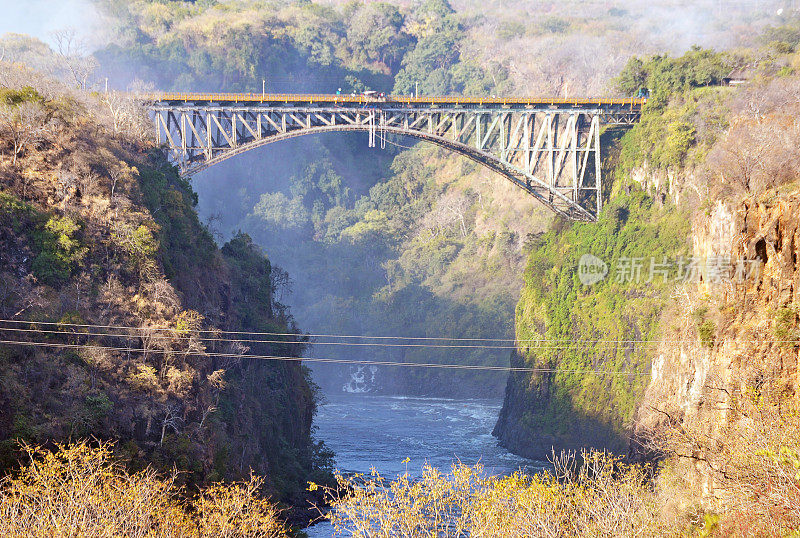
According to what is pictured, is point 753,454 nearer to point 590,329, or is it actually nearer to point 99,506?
point 99,506

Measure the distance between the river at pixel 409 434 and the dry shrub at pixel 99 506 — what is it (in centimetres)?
1376

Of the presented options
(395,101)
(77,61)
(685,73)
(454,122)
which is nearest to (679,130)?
(685,73)

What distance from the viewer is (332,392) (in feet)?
290

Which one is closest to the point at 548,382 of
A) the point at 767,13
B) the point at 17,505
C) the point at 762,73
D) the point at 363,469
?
the point at 363,469

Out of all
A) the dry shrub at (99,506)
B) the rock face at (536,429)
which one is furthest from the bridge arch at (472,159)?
the dry shrub at (99,506)

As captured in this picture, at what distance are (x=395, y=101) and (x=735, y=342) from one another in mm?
26996

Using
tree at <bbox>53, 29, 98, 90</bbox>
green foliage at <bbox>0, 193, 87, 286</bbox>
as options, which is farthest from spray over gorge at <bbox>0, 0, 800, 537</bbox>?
tree at <bbox>53, 29, 98, 90</bbox>

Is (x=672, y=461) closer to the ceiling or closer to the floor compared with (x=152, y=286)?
closer to the floor

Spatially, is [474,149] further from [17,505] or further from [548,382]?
[17,505]

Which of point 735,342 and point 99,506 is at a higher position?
point 735,342

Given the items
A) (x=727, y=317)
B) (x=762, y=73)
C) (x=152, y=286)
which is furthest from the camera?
(x=762, y=73)

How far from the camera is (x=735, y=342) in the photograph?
99.1 feet

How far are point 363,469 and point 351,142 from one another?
2368 inches

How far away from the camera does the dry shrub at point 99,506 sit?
20.3m
